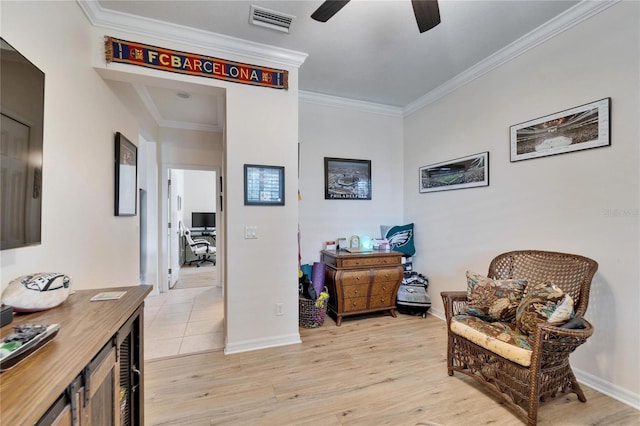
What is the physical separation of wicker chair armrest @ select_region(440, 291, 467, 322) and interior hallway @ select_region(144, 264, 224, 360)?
2065mm

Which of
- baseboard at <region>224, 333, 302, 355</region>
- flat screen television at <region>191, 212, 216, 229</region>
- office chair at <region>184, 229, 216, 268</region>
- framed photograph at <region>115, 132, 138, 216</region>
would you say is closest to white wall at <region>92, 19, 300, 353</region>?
baseboard at <region>224, 333, 302, 355</region>

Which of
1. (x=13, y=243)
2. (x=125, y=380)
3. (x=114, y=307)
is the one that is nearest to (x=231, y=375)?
(x=125, y=380)

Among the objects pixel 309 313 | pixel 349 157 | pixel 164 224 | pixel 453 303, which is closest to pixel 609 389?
→ pixel 453 303

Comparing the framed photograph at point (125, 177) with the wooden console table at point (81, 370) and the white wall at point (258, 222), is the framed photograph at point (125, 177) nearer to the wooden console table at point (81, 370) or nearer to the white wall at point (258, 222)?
the white wall at point (258, 222)

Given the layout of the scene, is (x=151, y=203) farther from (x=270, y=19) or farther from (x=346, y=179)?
(x=270, y=19)

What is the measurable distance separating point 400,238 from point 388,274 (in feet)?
2.30

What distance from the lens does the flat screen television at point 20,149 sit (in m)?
1.01

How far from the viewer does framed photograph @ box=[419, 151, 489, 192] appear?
2.87 metres

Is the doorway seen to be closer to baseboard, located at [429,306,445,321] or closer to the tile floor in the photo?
the tile floor

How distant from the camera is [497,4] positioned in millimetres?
2027

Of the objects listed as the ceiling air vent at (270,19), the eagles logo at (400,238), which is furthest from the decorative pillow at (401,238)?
the ceiling air vent at (270,19)

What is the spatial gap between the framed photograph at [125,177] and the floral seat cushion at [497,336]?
3.09 metres

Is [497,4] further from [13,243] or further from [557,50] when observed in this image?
[13,243]

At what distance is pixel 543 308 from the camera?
1755 millimetres
